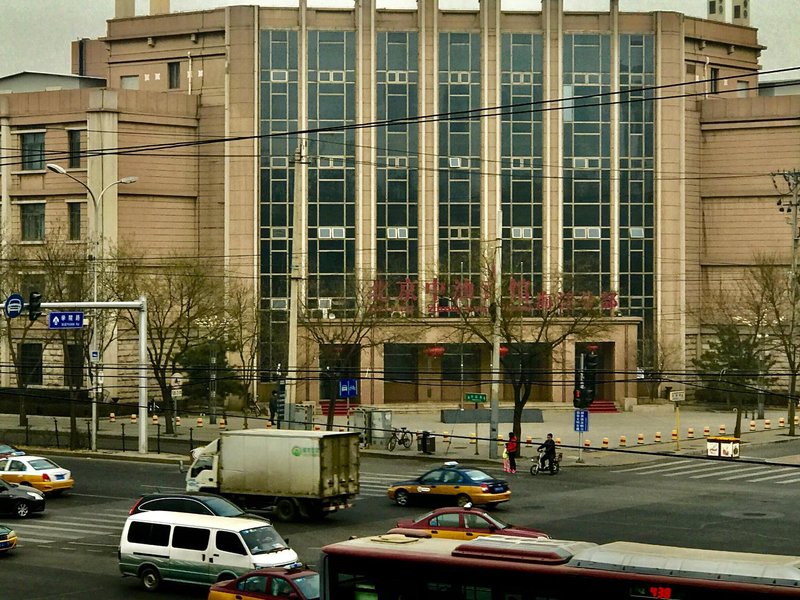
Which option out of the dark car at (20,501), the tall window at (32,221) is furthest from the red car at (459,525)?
the tall window at (32,221)

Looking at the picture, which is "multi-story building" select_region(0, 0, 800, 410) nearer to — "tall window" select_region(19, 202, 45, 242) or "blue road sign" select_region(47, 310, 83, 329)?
"tall window" select_region(19, 202, 45, 242)

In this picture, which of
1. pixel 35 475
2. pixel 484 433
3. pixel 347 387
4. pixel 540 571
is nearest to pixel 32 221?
pixel 484 433

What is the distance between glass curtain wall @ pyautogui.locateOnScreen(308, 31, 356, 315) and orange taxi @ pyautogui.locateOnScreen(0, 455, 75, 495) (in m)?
39.0

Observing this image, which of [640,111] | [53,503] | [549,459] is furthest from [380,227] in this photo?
[53,503]

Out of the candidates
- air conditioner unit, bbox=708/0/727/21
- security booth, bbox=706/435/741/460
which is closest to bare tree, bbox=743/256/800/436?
security booth, bbox=706/435/741/460

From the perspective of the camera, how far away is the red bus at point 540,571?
54.2 feet

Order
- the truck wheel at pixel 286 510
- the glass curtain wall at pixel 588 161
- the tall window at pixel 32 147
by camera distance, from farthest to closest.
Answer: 1. the glass curtain wall at pixel 588 161
2. the tall window at pixel 32 147
3. the truck wheel at pixel 286 510

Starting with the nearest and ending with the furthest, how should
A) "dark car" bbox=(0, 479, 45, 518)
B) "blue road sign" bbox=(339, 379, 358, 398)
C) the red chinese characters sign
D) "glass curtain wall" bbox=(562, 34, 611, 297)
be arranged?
"dark car" bbox=(0, 479, 45, 518)
"blue road sign" bbox=(339, 379, 358, 398)
the red chinese characters sign
"glass curtain wall" bbox=(562, 34, 611, 297)

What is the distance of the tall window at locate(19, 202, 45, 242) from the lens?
81.3m

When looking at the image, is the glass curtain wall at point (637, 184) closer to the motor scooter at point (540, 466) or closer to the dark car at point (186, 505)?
the motor scooter at point (540, 466)

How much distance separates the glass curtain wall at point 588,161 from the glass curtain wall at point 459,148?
5.55 meters

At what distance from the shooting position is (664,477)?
158 feet

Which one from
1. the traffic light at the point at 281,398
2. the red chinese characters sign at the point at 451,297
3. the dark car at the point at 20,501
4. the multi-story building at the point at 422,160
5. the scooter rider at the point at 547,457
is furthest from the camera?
the multi-story building at the point at 422,160

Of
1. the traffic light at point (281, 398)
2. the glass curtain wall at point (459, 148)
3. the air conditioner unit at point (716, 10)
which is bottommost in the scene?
the traffic light at point (281, 398)
